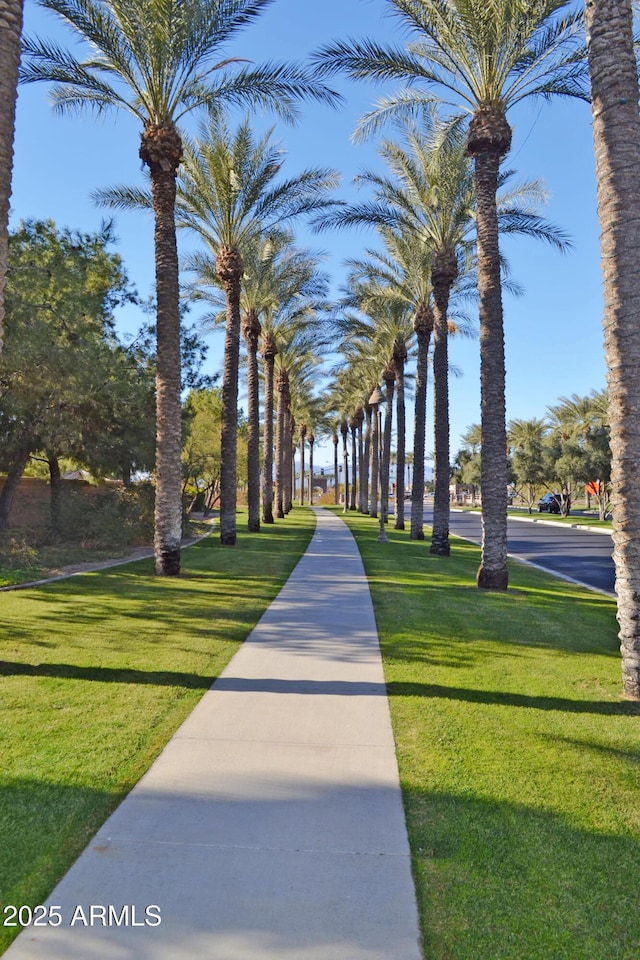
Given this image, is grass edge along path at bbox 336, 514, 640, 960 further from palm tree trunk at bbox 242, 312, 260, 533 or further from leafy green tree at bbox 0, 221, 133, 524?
palm tree trunk at bbox 242, 312, 260, 533

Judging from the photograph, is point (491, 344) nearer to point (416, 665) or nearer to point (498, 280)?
point (498, 280)

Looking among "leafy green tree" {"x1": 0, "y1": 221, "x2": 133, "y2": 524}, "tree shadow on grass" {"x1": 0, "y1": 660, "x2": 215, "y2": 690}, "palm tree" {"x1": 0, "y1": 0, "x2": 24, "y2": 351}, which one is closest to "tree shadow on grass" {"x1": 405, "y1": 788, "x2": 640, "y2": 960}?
"tree shadow on grass" {"x1": 0, "y1": 660, "x2": 215, "y2": 690}

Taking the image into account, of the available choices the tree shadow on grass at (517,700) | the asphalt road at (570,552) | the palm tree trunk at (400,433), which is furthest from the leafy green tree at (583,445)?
the tree shadow on grass at (517,700)

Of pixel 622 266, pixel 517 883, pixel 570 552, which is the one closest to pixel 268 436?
pixel 570 552

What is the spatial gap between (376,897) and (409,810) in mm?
898

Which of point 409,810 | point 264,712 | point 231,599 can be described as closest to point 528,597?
point 231,599

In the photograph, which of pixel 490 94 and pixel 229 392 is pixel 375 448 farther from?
pixel 490 94

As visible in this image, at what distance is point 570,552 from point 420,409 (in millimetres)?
7473

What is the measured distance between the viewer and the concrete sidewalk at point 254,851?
279 cm

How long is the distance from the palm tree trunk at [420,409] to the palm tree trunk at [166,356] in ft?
36.4

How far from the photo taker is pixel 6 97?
21.6ft

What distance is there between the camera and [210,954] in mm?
2695

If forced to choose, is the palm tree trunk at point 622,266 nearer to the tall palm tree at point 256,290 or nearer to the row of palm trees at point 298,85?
the row of palm trees at point 298,85

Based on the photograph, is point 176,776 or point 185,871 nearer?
point 185,871
